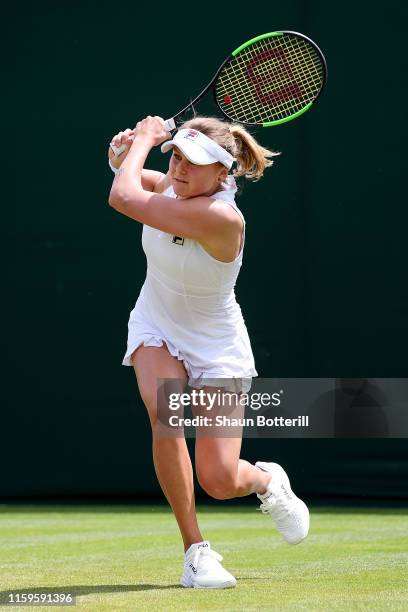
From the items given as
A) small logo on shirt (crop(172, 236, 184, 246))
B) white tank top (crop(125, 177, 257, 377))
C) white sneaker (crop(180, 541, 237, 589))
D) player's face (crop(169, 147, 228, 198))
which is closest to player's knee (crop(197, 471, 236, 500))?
white sneaker (crop(180, 541, 237, 589))

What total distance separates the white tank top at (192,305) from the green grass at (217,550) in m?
0.63

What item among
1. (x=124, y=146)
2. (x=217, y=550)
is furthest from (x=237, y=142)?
(x=217, y=550)

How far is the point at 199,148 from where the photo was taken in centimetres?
346

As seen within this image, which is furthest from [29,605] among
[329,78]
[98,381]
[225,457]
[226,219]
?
[329,78]

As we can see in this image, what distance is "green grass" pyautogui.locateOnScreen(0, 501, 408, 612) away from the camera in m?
3.22

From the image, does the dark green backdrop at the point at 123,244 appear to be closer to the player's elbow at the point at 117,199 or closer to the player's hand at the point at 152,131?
the player's hand at the point at 152,131

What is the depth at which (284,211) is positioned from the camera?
6.55 meters

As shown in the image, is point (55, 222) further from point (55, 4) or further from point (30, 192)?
point (55, 4)

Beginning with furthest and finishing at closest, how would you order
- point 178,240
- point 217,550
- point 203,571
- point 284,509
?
point 217,550
point 284,509
point 178,240
point 203,571

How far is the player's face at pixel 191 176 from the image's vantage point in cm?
351

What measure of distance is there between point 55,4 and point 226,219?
3473mm

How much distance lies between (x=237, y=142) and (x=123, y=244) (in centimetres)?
297

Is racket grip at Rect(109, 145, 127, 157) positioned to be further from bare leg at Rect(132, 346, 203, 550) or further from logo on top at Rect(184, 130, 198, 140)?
bare leg at Rect(132, 346, 203, 550)

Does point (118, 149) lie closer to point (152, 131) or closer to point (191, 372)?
point (152, 131)
